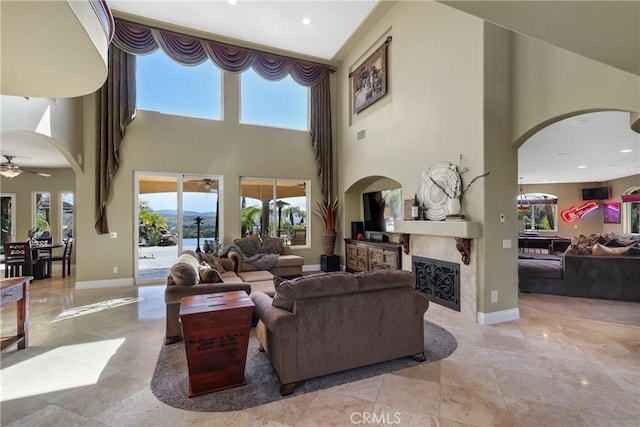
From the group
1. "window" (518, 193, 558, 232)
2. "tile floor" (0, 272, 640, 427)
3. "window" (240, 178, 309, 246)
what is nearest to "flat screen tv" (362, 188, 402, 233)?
"window" (240, 178, 309, 246)

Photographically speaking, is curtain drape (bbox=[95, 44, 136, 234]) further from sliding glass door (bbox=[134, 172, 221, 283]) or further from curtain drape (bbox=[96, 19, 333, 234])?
sliding glass door (bbox=[134, 172, 221, 283])

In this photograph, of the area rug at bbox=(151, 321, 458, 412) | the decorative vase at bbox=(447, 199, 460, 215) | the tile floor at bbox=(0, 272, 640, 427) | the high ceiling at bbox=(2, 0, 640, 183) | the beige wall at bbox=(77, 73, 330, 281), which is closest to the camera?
the high ceiling at bbox=(2, 0, 640, 183)

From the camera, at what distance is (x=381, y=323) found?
271cm

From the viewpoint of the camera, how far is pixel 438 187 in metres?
4.53

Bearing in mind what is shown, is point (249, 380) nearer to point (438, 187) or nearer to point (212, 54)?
point (438, 187)

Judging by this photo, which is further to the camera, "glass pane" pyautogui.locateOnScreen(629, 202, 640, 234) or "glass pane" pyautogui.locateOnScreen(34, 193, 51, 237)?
"glass pane" pyautogui.locateOnScreen(629, 202, 640, 234)

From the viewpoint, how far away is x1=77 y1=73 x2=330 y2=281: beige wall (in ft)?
19.7

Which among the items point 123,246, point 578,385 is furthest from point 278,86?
point 578,385

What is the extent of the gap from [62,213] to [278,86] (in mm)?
7513

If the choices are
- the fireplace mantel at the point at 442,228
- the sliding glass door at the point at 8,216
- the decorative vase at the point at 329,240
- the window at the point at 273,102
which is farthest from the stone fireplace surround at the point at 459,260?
the sliding glass door at the point at 8,216

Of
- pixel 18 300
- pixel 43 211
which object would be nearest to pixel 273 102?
pixel 18 300

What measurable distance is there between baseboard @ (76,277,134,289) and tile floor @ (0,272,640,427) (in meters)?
2.10

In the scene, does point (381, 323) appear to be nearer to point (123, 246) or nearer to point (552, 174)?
point (123, 246)

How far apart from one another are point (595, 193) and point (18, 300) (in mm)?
16537
